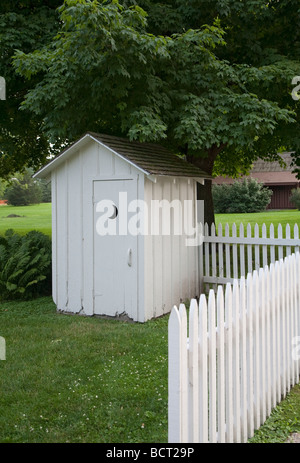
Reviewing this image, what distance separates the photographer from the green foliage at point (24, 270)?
388 inches

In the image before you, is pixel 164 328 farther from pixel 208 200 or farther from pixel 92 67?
pixel 208 200

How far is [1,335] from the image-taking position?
24.1 ft

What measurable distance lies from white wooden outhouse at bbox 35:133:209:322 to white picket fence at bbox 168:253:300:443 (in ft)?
10.1

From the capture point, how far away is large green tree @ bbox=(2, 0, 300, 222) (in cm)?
868

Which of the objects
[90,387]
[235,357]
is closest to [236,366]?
[235,357]

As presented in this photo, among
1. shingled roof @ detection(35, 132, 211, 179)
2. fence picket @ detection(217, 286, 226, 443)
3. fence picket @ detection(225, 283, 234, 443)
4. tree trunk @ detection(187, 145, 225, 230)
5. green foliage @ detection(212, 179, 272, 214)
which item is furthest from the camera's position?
green foliage @ detection(212, 179, 272, 214)

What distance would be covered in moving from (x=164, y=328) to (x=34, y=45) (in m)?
8.07

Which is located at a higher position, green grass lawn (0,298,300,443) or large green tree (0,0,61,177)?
large green tree (0,0,61,177)

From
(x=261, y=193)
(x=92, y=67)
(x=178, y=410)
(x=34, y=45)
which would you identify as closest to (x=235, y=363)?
(x=178, y=410)

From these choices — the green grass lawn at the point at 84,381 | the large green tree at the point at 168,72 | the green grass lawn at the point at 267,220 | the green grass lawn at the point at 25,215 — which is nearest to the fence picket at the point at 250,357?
the green grass lawn at the point at 84,381

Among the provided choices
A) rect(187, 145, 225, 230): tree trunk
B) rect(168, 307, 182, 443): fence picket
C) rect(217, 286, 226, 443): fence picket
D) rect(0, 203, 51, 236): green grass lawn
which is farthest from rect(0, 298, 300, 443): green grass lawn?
rect(0, 203, 51, 236): green grass lawn

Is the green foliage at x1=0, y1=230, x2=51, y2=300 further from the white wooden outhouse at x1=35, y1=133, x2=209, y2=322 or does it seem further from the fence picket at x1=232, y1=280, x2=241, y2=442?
the fence picket at x1=232, y1=280, x2=241, y2=442

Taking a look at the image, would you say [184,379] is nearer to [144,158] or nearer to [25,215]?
[144,158]

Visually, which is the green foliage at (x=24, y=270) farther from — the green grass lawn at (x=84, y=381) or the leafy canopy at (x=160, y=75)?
the leafy canopy at (x=160, y=75)
